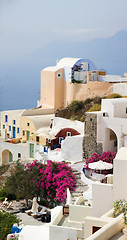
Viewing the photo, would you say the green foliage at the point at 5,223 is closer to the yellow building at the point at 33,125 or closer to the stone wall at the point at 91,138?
the stone wall at the point at 91,138

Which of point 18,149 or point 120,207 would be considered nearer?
point 120,207

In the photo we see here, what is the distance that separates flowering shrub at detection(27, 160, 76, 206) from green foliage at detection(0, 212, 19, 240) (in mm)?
3302

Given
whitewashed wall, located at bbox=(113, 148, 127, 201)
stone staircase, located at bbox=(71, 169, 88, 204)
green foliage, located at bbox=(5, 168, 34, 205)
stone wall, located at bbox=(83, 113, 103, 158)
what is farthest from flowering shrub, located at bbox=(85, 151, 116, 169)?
whitewashed wall, located at bbox=(113, 148, 127, 201)

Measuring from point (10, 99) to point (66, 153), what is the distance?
94.0 meters

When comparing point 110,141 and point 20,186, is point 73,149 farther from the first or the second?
point 20,186

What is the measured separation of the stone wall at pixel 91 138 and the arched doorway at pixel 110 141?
0.44 meters

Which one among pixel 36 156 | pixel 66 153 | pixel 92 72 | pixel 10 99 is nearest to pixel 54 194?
pixel 66 153

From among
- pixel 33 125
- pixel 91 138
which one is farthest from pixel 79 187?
pixel 33 125

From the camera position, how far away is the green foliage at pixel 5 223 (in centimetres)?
1504

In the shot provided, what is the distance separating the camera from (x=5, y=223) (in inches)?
607

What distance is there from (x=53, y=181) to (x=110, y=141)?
15.9 ft

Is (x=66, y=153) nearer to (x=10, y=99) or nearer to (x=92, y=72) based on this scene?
(x=92, y=72)

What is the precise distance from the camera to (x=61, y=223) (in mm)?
11797

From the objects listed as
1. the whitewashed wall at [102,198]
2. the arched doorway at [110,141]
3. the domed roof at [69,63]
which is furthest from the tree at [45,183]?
the domed roof at [69,63]
